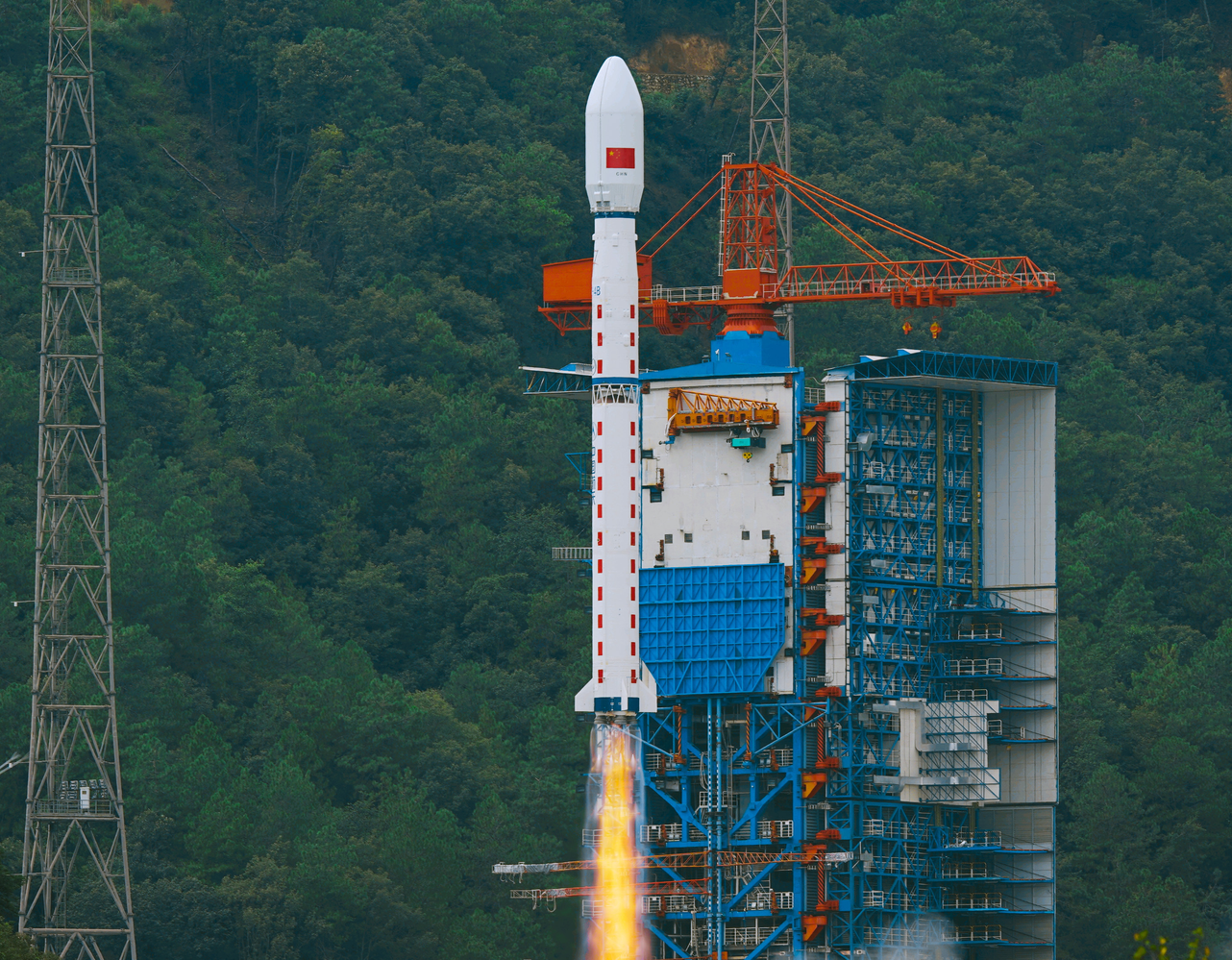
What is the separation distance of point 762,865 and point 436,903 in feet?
50.6

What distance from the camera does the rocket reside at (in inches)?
3278

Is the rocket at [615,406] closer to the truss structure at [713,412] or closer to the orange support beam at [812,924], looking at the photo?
the truss structure at [713,412]

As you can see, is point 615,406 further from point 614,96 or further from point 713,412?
point 713,412

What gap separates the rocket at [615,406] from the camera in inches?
3278

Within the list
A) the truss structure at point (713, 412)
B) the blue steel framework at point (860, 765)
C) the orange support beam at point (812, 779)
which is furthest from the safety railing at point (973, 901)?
the truss structure at point (713, 412)

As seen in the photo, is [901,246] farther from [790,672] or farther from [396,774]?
[790,672]

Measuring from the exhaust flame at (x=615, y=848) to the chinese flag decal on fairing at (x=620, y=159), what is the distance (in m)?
15.6

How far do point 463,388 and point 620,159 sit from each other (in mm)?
49716

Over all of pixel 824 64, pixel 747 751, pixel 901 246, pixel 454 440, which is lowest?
pixel 747 751

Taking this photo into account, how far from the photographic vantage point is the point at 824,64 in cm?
15738

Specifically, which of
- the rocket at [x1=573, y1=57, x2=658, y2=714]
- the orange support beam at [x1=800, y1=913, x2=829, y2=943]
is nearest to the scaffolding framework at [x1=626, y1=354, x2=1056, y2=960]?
the orange support beam at [x1=800, y1=913, x2=829, y2=943]

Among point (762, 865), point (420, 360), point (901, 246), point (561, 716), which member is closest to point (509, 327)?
point (420, 360)

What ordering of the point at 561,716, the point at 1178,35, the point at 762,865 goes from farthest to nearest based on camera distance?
the point at 1178,35
the point at 561,716
the point at 762,865

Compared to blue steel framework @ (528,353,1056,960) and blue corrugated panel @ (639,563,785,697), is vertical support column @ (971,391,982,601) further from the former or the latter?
blue corrugated panel @ (639,563,785,697)
